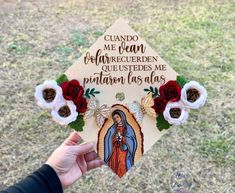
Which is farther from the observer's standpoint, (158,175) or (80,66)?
(158,175)

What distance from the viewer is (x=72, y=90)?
1.30 meters

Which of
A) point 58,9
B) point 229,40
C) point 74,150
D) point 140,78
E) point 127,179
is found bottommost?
point 127,179

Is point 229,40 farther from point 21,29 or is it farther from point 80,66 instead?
point 80,66

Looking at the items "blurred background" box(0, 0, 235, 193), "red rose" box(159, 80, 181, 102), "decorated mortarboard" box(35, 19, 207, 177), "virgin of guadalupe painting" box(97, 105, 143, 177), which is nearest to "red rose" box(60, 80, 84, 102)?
"decorated mortarboard" box(35, 19, 207, 177)

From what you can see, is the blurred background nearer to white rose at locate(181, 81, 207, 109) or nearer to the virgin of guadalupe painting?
the virgin of guadalupe painting

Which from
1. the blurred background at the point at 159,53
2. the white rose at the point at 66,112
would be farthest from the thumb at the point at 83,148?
the blurred background at the point at 159,53

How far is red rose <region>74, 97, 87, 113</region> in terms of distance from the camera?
1.32 meters

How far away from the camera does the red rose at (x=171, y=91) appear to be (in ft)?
4.31

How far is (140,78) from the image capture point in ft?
4.41

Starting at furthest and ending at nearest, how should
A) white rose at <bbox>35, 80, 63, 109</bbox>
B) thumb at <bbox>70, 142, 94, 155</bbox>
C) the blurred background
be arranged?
the blurred background
thumb at <bbox>70, 142, 94, 155</bbox>
white rose at <bbox>35, 80, 63, 109</bbox>

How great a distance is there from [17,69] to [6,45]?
0.40m

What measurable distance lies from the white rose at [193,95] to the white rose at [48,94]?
0.35 metres

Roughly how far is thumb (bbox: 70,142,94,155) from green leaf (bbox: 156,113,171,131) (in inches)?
8.2

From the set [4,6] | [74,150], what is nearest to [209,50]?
[4,6]
